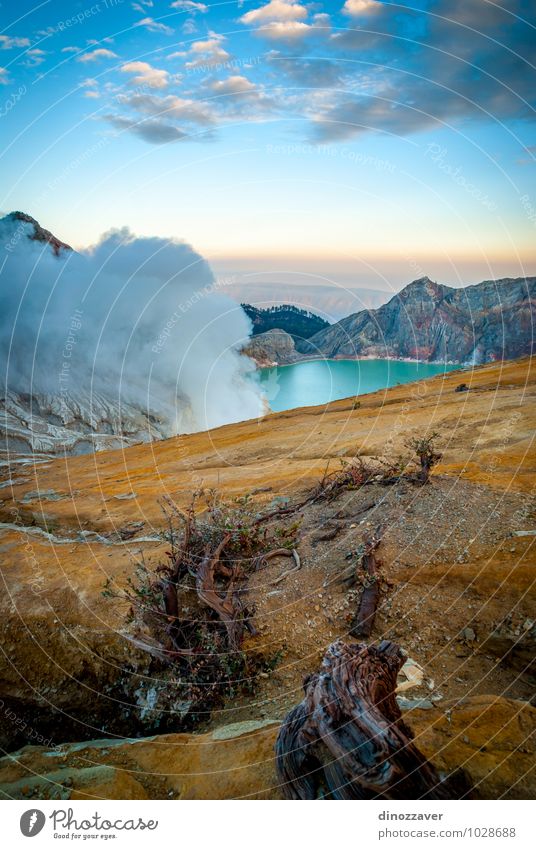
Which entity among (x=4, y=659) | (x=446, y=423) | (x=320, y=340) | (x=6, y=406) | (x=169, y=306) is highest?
(x=169, y=306)

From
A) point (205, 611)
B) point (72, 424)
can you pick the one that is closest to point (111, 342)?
point (72, 424)

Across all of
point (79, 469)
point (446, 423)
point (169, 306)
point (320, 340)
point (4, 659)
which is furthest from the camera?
point (169, 306)

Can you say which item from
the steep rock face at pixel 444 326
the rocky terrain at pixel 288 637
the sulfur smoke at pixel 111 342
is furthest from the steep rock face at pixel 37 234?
the rocky terrain at pixel 288 637

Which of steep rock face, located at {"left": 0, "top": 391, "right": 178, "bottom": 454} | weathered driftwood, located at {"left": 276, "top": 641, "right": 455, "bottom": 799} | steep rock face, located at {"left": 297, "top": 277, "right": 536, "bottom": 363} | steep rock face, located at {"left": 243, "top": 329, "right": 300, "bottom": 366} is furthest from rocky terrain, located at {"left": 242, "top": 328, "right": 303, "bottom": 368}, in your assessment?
weathered driftwood, located at {"left": 276, "top": 641, "right": 455, "bottom": 799}

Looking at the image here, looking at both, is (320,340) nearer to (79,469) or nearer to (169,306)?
(169,306)

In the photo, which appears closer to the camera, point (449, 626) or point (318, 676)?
point (318, 676)

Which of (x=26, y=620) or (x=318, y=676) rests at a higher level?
(x=318, y=676)

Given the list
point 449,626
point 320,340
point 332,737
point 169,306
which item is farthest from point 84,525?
point 169,306
